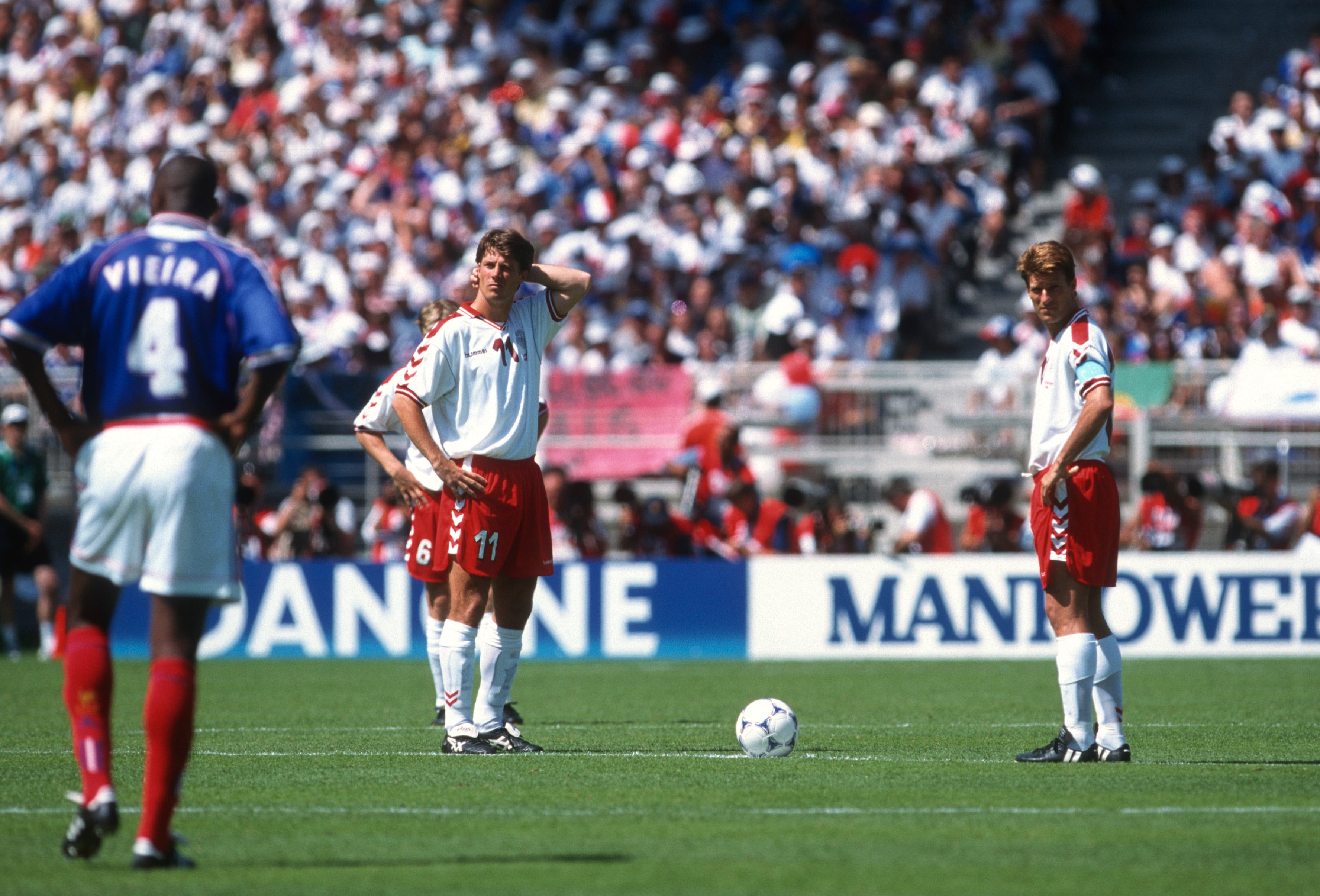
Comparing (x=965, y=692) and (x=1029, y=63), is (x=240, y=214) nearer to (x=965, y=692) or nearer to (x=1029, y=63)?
(x=1029, y=63)

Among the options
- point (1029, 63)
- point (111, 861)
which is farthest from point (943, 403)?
point (111, 861)

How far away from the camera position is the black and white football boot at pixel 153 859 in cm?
547

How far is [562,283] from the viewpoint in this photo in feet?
28.9

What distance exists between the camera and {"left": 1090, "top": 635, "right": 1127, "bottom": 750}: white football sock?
813 centimetres

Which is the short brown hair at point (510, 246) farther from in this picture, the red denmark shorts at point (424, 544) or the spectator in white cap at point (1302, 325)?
the spectator in white cap at point (1302, 325)

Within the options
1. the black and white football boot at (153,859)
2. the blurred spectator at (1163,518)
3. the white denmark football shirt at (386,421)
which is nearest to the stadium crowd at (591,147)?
the blurred spectator at (1163,518)

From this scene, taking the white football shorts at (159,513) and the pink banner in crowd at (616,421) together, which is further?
the pink banner in crowd at (616,421)

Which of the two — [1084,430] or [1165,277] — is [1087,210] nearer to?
[1165,277]

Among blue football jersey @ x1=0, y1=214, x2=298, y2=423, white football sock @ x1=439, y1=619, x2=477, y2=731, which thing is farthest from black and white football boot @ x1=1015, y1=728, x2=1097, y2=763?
blue football jersey @ x1=0, y1=214, x2=298, y2=423

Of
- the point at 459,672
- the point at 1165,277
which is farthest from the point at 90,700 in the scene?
the point at 1165,277

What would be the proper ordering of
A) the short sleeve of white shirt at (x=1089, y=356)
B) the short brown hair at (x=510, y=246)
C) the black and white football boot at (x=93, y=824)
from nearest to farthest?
1. the black and white football boot at (x=93, y=824)
2. the short sleeve of white shirt at (x=1089, y=356)
3. the short brown hair at (x=510, y=246)

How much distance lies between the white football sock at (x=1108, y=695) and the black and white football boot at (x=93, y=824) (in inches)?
175

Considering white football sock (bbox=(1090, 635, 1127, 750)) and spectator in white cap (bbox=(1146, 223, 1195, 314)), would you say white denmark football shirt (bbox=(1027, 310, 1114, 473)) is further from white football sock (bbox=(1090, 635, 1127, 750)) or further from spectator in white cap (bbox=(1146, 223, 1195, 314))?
spectator in white cap (bbox=(1146, 223, 1195, 314))

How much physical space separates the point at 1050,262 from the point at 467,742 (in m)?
3.55
